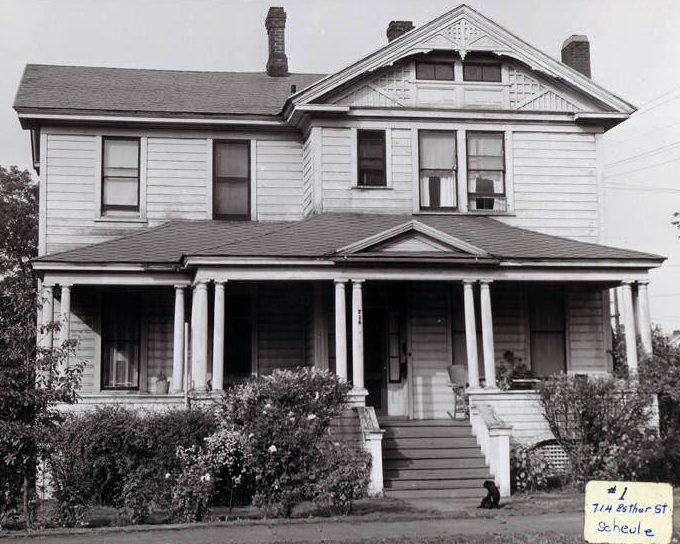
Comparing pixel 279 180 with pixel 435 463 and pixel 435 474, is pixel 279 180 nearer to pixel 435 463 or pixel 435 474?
pixel 435 463

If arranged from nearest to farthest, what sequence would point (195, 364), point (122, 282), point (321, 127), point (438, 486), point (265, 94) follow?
point (438, 486) → point (195, 364) → point (122, 282) → point (321, 127) → point (265, 94)

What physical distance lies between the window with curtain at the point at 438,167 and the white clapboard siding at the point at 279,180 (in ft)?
9.58

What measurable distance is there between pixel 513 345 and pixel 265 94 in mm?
8517

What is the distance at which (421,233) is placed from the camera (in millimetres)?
19828

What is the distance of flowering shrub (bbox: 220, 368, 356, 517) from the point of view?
14805mm

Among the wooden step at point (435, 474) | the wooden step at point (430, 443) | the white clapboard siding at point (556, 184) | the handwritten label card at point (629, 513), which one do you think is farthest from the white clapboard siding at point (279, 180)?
the handwritten label card at point (629, 513)

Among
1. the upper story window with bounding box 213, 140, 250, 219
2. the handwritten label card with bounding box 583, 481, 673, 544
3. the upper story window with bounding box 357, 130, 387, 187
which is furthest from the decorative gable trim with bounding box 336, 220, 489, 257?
the handwritten label card with bounding box 583, 481, 673, 544

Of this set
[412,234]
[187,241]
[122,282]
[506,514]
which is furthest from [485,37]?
[506,514]

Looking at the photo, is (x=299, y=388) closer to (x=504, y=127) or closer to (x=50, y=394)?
(x=50, y=394)

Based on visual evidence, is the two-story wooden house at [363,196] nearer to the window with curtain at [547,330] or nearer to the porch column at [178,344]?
the window with curtain at [547,330]

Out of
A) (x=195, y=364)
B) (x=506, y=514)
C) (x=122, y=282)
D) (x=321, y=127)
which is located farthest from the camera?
(x=321, y=127)

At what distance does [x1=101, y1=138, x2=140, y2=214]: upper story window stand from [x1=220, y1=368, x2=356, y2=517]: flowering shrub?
803 cm

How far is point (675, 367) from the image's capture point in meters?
18.6

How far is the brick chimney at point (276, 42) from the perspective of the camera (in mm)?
26453
